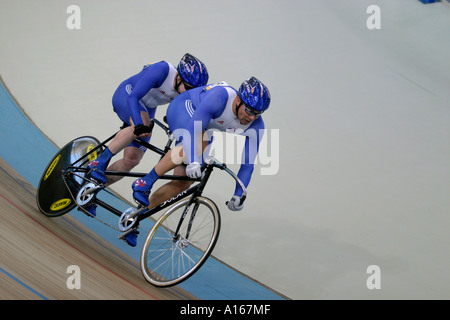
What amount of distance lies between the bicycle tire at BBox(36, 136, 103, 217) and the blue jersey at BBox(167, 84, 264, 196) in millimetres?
848

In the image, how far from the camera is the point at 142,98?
3234 millimetres

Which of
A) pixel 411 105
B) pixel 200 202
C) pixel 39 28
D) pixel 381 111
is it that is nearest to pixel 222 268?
pixel 200 202

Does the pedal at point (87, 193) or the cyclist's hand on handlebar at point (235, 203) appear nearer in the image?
the cyclist's hand on handlebar at point (235, 203)

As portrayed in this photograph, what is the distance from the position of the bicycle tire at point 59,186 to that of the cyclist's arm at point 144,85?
0.63m

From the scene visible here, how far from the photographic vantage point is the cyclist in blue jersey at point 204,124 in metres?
2.64

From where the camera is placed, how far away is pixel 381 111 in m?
5.74

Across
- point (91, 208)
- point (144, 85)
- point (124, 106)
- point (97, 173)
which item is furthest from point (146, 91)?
point (91, 208)

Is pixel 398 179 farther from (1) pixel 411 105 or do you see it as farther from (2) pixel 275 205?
(1) pixel 411 105

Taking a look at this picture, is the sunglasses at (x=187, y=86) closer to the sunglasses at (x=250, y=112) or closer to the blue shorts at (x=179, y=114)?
the blue shorts at (x=179, y=114)

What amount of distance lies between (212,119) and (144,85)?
1.68 feet

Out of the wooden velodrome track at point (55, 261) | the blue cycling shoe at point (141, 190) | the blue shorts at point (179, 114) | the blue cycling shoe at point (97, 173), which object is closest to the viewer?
the wooden velodrome track at point (55, 261)

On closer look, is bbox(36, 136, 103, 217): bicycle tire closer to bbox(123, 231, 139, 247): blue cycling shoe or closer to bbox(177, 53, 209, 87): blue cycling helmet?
bbox(123, 231, 139, 247): blue cycling shoe

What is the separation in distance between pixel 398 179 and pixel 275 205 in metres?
1.26

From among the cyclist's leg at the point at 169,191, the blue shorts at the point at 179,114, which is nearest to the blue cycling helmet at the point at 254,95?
the blue shorts at the point at 179,114
